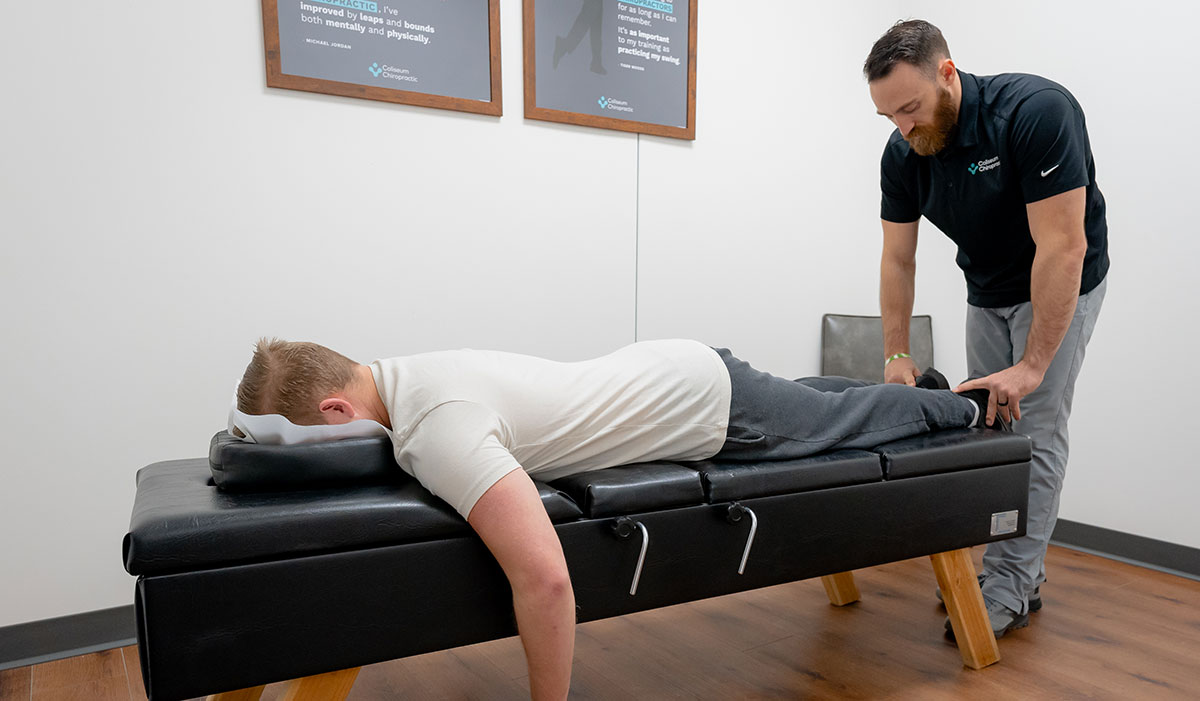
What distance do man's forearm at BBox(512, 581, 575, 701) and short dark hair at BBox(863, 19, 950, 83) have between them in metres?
1.44

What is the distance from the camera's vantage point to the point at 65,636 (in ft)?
6.32

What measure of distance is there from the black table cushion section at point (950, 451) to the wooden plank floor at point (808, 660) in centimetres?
48

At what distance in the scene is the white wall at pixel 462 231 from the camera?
1.90 m

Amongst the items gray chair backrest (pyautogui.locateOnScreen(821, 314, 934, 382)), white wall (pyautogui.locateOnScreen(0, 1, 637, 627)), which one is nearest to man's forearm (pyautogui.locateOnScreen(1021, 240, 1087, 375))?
gray chair backrest (pyautogui.locateOnScreen(821, 314, 934, 382))

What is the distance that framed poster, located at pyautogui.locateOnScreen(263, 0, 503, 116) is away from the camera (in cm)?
212

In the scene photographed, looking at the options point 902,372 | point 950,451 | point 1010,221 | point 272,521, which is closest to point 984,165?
point 1010,221

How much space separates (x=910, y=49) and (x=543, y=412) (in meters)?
1.24

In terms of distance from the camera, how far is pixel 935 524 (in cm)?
170

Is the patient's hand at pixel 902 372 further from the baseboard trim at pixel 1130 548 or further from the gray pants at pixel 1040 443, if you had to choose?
the baseboard trim at pixel 1130 548

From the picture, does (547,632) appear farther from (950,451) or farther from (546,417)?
(950,451)

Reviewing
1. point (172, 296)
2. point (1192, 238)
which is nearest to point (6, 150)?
point (172, 296)

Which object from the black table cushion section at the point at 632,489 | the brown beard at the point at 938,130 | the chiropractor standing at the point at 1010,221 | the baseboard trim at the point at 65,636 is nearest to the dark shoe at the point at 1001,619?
the chiropractor standing at the point at 1010,221

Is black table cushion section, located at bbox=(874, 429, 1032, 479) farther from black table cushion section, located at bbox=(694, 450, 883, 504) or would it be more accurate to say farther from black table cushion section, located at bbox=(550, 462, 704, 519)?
black table cushion section, located at bbox=(550, 462, 704, 519)

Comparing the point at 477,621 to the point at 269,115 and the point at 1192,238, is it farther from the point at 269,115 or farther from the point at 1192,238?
the point at 1192,238
